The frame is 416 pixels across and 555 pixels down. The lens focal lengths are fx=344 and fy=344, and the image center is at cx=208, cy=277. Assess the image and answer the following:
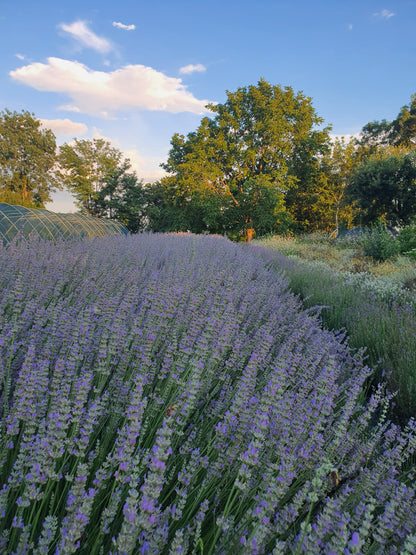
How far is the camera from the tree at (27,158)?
3646 centimetres

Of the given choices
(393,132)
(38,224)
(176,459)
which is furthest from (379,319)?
(393,132)

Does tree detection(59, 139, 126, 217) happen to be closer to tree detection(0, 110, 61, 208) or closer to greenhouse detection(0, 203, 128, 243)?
tree detection(0, 110, 61, 208)

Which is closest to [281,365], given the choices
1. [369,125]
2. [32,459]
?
[32,459]

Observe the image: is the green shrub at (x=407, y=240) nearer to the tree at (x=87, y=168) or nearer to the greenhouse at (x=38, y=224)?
the greenhouse at (x=38, y=224)

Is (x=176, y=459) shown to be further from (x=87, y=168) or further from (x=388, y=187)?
(x=87, y=168)

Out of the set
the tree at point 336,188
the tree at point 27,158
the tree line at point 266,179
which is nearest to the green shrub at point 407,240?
the tree line at point 266,179

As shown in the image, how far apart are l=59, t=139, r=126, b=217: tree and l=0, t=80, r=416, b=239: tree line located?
73.5 inches

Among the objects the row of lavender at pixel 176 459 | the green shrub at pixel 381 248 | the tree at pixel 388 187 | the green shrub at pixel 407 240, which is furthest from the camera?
the tree at pixel 388 187

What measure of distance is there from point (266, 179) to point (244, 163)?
3.48 m

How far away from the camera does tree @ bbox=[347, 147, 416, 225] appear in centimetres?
2028

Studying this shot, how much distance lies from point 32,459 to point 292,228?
2797 centimetres

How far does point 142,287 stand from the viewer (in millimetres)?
3252

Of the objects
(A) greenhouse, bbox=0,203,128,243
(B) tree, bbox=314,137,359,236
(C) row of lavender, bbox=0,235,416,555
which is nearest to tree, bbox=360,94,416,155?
(B) tree, bbox=314,137,359,236

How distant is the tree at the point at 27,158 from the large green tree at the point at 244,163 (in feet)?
65.7
